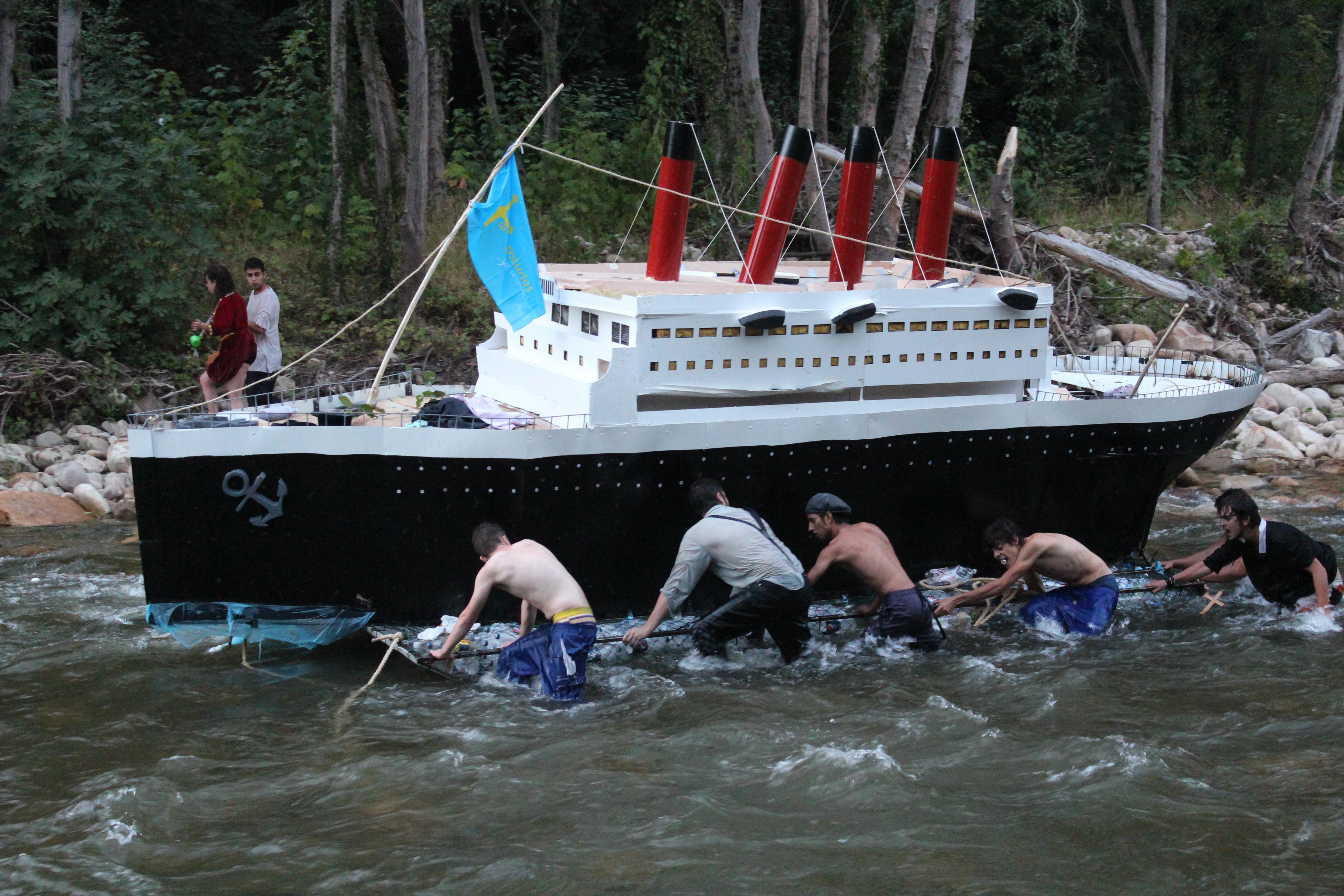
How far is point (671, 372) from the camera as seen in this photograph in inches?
337

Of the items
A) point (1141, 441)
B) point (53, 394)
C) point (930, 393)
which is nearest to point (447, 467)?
point (930, 393)

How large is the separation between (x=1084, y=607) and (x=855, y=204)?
3.56m

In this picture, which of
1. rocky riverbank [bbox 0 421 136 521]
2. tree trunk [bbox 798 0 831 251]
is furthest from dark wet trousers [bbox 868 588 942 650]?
tree trunk [bbox 798 0 831 251]

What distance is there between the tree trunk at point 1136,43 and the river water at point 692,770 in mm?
18617

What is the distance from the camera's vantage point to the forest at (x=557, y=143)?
14.1 m

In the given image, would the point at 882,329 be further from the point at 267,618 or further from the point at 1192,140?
the point at 1192,140

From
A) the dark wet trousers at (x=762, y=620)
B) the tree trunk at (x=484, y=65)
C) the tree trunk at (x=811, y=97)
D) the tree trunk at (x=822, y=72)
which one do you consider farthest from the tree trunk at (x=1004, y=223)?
the tree trunk at (x=484, y=65)

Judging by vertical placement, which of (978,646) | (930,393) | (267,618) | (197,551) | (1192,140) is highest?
(1192,140)

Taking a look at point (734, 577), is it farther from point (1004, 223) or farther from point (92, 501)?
point (1004, 223)

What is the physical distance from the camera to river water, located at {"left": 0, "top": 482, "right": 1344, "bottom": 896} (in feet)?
19.1

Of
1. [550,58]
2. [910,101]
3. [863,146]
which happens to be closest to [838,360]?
[863,146]

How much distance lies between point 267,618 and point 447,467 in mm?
1546

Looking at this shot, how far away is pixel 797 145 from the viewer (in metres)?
9.30

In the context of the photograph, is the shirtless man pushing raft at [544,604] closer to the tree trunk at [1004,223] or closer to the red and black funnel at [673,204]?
the red and black funnel at [673,204]
